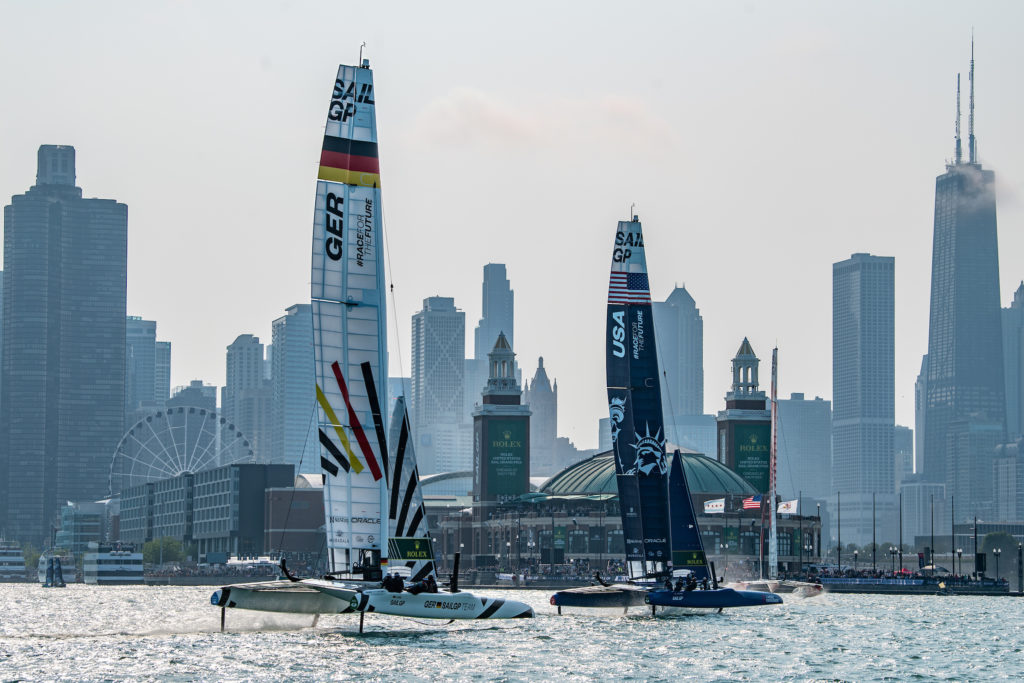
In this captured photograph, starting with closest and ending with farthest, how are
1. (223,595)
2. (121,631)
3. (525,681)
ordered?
(525,681)
(223,595)
(121,631)

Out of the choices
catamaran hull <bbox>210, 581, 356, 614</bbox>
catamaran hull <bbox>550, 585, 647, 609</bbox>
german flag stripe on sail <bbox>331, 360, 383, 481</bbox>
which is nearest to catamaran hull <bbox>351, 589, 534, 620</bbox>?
catamaran hull <bbox>210, 581, 356, 614</bbox>

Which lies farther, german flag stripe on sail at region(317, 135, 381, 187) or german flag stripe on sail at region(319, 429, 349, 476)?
german flag stripe on sail at region(319, 429, 349, 476)

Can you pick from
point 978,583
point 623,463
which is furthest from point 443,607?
point 978,583

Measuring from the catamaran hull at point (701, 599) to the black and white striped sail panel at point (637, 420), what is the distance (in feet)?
10.9

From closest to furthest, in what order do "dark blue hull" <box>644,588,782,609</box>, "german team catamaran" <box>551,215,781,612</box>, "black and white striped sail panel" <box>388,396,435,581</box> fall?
"black and white striped sail panel" <box>388,396,435,581</box>, "dark blue hull" <box>644,588,782,609</box>, "german team catamaran" <box>551,215,781,612</box>

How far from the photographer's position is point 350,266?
66.7 metres

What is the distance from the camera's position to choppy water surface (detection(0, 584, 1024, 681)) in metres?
61.0

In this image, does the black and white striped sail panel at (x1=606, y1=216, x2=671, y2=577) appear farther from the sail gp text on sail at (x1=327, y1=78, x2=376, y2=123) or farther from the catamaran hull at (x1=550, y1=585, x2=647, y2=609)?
the sail gp text on sail at (x1=327, y1=78, x2=376, y2=123)

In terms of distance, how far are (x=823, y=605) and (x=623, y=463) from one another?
3672 cm

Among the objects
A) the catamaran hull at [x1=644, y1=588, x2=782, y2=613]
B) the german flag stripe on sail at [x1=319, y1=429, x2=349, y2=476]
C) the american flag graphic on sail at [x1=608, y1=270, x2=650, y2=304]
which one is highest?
the american flag graphic on sail at [x1=608, y1=270, x2=650, y2=304]

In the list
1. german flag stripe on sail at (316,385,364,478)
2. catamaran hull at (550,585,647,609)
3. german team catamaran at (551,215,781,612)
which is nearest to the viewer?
german flag stripe on sail at (316,385,364,478)

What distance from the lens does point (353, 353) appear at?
67.1 m

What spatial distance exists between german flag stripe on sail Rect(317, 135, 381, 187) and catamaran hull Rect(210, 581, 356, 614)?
15.0m

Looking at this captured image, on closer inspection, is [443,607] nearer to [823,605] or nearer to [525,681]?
[525,681]
